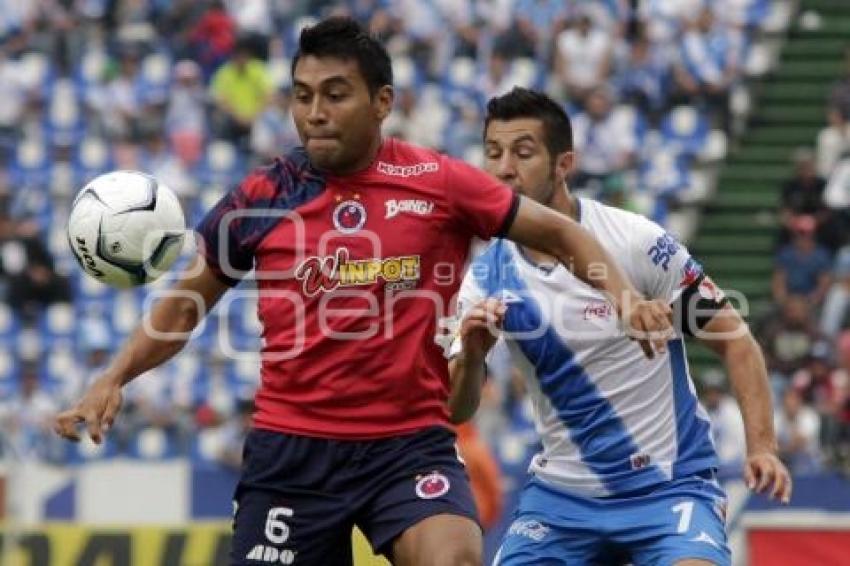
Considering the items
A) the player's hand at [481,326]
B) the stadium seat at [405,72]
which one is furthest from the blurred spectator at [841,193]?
the player's hand at [481,326]

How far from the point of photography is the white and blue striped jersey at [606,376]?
26.3 feet

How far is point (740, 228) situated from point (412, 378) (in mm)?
14253

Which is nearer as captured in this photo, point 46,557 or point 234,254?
point 234,254

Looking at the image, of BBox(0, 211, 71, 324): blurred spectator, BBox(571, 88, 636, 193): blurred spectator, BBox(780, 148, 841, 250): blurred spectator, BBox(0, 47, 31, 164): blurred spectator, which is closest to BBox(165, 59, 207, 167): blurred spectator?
BBox(0, 47, 31, 164): blurred spectator

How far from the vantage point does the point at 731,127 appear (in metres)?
22.0

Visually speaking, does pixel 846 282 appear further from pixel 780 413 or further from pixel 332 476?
pixel 332 476

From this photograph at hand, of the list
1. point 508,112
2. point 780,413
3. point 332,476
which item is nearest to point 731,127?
point 780,413

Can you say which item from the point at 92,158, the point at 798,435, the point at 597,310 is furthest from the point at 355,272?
the point at 92,158

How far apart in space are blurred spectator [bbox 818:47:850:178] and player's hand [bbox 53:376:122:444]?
522 inches

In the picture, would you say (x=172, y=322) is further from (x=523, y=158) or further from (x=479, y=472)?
(x=479, y=472)

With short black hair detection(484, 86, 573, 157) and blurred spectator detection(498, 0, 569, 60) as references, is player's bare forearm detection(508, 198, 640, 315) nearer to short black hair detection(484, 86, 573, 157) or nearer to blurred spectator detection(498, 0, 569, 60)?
short black hair detection(484, 86, 573, 157)

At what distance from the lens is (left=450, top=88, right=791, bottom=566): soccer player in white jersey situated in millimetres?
7938

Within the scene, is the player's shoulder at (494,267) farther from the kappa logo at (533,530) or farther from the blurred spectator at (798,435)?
the blurred spectator at (798,435)

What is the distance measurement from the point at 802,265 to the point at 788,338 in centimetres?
118
